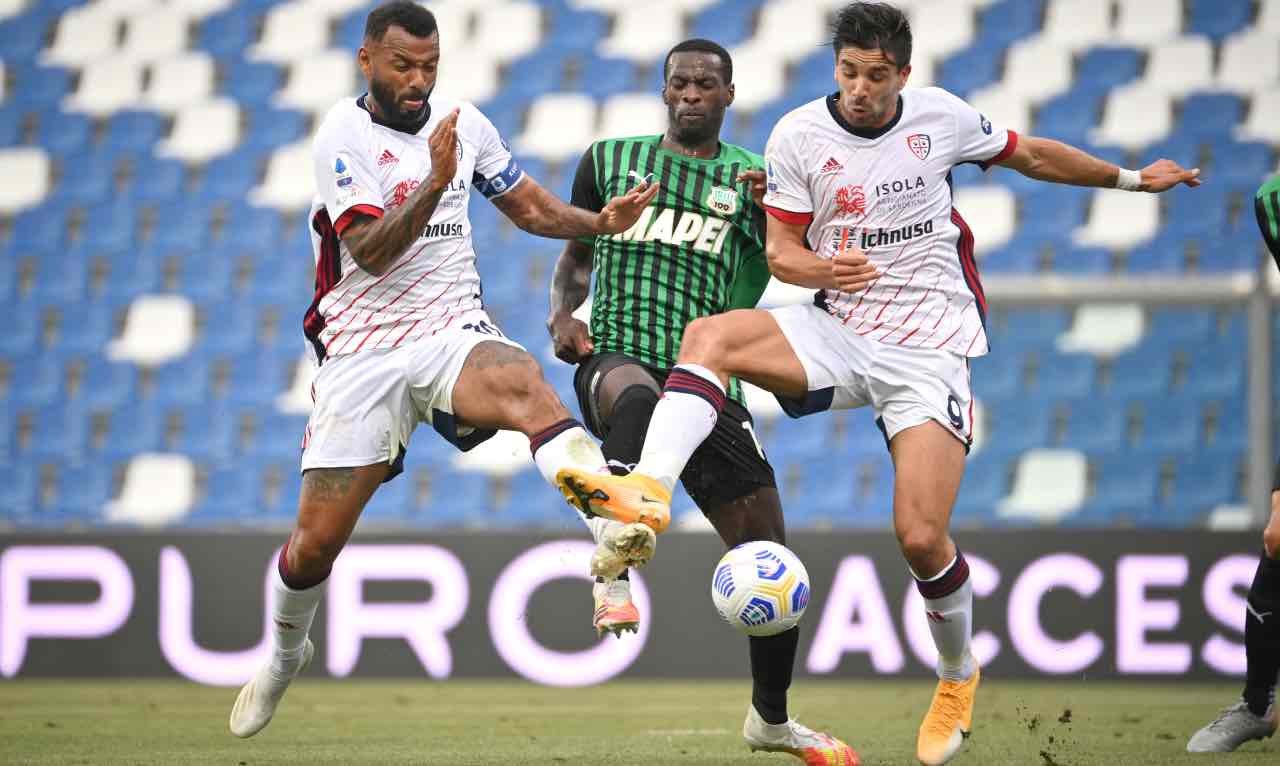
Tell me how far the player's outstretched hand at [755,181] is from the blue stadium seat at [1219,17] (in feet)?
29.4

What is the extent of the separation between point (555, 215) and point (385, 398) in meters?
0.87

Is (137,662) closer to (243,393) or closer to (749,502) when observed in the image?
(243,393)

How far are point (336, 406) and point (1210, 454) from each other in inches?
229

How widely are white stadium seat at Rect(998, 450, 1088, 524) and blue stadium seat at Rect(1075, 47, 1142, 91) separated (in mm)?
4730

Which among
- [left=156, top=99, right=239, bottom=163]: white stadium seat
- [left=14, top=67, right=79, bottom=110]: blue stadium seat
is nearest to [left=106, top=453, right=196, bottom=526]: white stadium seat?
[left=156, top=99, right=239, bottom=163]: white stadium seat

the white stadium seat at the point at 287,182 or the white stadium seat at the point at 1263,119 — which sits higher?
the white stadium seat at the point at 1263,119

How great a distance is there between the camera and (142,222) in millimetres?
13461

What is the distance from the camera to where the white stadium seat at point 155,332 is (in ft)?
41.5

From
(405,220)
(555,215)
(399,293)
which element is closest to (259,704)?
(399,293)

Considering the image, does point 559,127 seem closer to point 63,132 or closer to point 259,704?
point 63,132

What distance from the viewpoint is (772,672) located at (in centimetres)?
574

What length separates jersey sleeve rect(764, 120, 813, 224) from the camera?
5.57 m

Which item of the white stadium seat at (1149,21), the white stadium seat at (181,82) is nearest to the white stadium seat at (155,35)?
the white stadium seat at (181,82)

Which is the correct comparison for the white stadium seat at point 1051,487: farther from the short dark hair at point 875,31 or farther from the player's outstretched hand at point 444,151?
the player's outstretched hand at point 444,151
